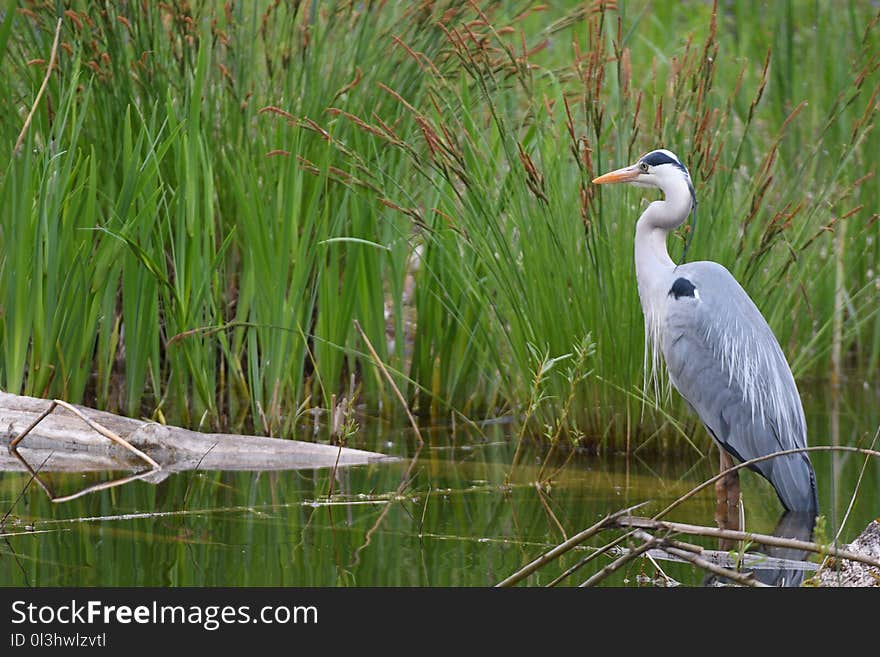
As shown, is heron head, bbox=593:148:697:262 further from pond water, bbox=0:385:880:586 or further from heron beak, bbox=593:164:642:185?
pond water, bbox=0:385:880:586

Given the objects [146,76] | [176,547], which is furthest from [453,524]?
[146,76]

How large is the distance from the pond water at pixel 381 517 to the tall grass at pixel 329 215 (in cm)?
29

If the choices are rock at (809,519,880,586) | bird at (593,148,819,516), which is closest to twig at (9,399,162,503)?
bird at (593,148,819,516)

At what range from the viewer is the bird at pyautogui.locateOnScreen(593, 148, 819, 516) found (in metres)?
4.88

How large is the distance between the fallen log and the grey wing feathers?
1354 millimetres

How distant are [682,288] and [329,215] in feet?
5.77

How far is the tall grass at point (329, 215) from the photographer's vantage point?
5145 millimetres

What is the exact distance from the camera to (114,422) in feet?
16.7

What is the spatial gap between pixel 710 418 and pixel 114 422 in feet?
7.50

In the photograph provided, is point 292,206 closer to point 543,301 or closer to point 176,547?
point 543,301

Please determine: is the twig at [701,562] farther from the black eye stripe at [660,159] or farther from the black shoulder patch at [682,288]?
the black eye stripe at [660,159]

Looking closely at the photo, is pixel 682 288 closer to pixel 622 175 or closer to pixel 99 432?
pixel 622 175

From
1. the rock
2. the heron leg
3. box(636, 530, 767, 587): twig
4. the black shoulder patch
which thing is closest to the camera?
box(636, 530, 767, 587): twig

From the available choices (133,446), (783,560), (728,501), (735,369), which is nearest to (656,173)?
(735,369)
